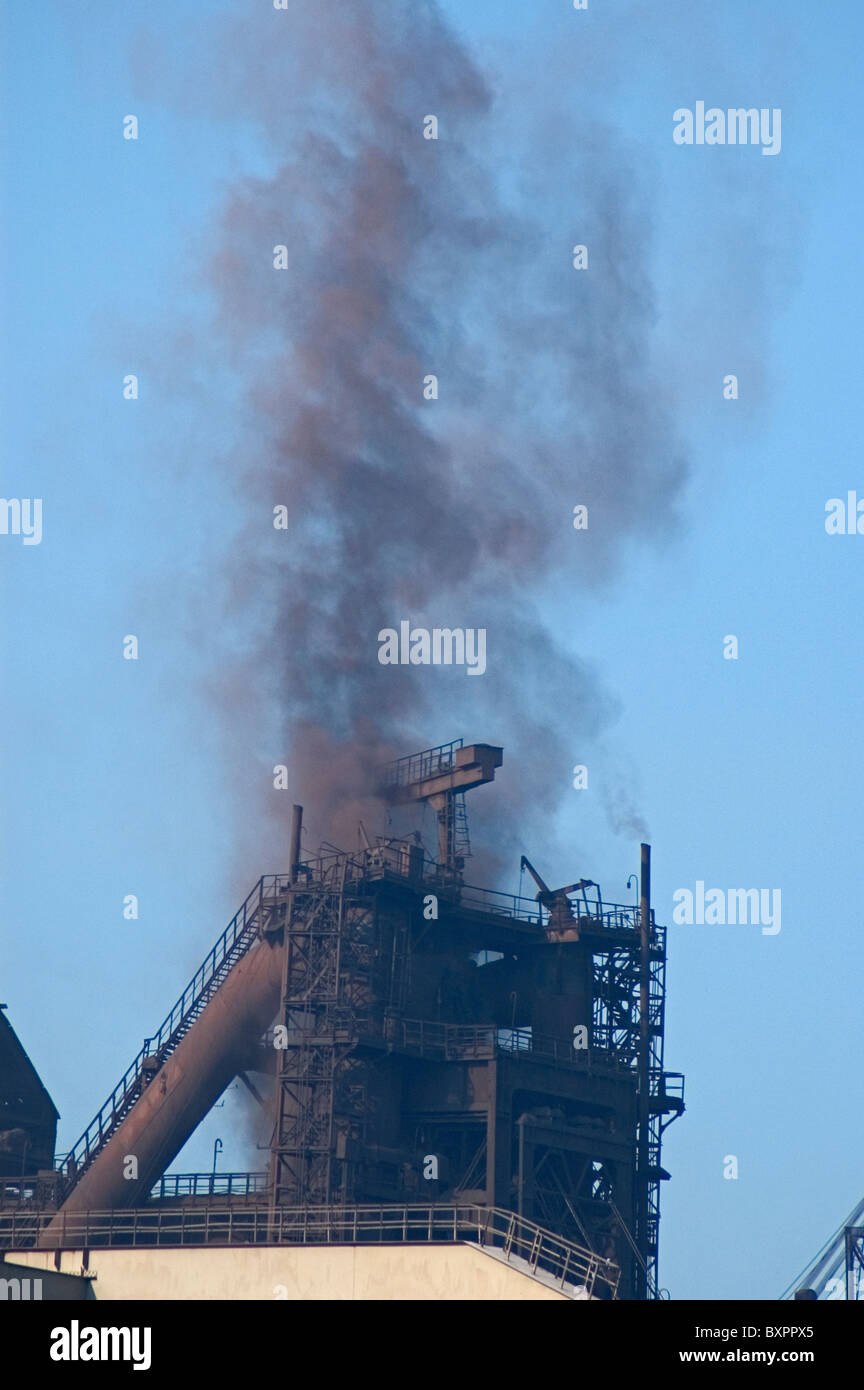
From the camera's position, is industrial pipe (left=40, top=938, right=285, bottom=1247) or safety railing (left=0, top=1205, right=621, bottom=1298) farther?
industrial pipe (left=40, top=938, right=285, bottom=1247)

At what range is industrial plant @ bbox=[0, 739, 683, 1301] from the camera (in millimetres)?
62188

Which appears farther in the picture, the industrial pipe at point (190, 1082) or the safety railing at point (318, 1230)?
the industrial pipe at point (190, 1082)

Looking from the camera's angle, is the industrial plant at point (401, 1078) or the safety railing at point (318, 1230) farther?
the industrial plant at point (401, 1078)

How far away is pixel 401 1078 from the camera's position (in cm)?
6506

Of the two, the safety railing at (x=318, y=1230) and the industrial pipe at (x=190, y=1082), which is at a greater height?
the industrial pipe at (x=190, y=1082)

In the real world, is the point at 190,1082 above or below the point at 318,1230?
above

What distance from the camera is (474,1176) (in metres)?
63.5

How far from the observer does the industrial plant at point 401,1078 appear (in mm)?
62188

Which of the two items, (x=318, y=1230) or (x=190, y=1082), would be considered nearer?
(x=318, y=1230)
